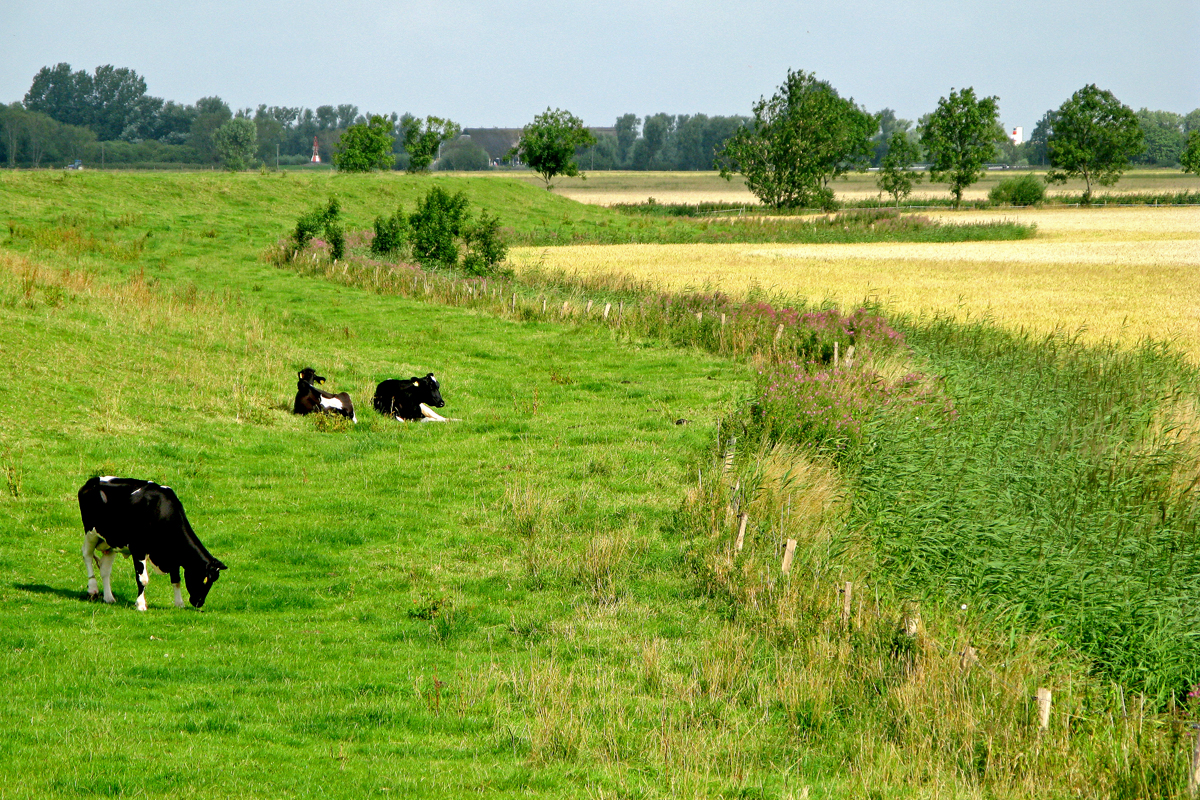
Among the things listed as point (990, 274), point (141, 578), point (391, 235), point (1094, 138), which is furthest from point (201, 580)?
point (1094, 138)

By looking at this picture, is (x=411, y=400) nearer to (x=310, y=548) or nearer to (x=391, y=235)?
(x=310, y=548)

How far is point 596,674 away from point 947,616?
408 centimetres

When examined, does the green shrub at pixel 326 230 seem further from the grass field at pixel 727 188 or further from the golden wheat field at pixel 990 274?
the grass field at pixel 727 188

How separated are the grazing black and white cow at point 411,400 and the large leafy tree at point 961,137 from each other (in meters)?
108

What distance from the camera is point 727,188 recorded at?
17112 centimetres

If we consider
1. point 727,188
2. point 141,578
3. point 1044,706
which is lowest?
point 1044,706

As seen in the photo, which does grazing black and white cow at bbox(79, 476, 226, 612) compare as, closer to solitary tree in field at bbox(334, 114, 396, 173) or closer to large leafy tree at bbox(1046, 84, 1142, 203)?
solitary tree in field at bbox(334, 114, 396, 173)

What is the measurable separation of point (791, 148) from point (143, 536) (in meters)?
102

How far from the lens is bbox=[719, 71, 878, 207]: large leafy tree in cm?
10462

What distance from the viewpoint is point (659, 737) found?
7.94m

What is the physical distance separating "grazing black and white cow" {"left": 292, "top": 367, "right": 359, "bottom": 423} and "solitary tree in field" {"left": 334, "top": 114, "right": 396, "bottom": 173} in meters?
87.7

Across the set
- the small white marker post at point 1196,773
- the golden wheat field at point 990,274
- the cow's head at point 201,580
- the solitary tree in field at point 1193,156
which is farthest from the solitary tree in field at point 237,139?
the small white marker post at point 1196,773

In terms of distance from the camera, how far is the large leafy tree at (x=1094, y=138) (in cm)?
12000

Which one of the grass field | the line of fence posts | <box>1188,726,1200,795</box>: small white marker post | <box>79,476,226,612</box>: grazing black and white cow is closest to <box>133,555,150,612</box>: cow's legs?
<box>79,476,226,612</box>: grazing black and white cow
